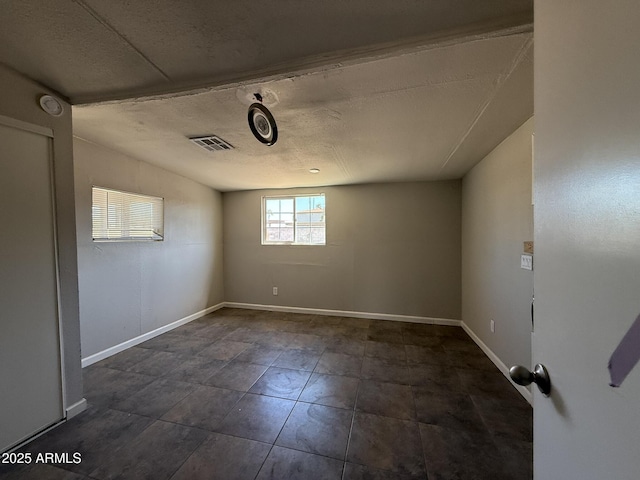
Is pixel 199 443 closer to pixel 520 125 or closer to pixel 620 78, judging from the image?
pixel 620 78

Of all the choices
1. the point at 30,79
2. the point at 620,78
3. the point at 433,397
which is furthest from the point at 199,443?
the point at 30,79

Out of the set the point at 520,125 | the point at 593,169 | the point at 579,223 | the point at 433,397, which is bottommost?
the point at 433,397

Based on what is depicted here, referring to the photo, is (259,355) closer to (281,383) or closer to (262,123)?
(281,383)

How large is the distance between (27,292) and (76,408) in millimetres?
906

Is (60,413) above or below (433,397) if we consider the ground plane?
above

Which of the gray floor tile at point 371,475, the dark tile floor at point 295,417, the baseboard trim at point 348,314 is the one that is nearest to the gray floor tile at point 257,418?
the dark tile floor at point 295,417

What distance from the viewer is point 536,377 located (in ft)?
2.07

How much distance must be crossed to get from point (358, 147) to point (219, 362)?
2.61 m

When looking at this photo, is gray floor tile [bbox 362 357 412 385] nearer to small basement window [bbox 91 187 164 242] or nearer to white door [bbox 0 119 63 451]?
white door [bbox 0 119 63 451]

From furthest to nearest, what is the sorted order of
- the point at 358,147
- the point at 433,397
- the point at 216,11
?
the point at 358,147 → the point at 433,397 → the point at 216,11

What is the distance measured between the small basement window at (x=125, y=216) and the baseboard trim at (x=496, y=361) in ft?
12.7

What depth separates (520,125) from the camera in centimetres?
196

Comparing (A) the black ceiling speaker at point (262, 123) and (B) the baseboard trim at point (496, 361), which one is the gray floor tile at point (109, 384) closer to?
(A) the black ceiling speaker at point (262, 123)

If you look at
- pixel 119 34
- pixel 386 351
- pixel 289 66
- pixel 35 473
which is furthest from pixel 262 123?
pixel 386 351
